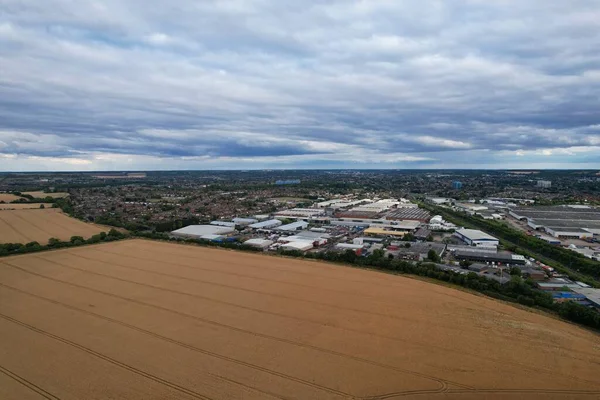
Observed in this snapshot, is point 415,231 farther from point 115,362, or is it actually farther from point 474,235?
point 115,362

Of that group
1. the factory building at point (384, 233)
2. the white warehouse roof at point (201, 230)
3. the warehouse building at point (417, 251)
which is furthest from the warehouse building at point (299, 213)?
the warehouse building at point (417, 251)

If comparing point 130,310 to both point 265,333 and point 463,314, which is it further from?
point 463,314

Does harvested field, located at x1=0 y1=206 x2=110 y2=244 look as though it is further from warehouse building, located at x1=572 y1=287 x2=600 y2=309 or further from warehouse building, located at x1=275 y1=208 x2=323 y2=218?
Answer: warehouse building, located at x1=572 y1=287 x2=600 y2=309

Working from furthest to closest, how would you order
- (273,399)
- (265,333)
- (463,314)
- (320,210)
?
(320,210)
(463,314)
(265,333)
(273,399)

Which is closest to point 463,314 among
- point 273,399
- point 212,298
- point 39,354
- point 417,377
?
point 417,377

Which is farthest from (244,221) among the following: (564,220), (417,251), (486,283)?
(564,220)

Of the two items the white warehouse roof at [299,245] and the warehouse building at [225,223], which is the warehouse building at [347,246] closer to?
the white warehouse roof at [299,245]
